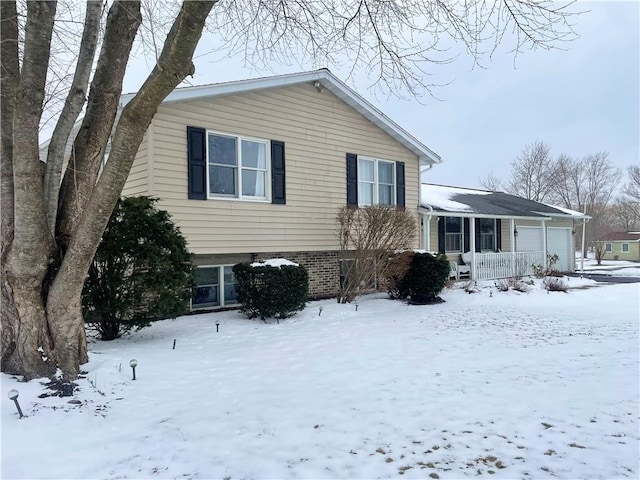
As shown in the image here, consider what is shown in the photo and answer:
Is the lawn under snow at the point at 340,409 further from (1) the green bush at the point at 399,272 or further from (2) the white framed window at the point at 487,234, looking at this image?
(2) the white framed window at the point at 487,234

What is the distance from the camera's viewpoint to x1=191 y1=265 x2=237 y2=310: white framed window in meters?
10.2

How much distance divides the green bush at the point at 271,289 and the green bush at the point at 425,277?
10.8ft

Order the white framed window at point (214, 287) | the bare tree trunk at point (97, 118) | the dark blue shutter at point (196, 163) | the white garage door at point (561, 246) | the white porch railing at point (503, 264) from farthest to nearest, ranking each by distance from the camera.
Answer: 1. the white garage door at point (561, 246)
2. the white porch railing at point (503, 264)
3. the white framed window at point (214, 287)
4. the dark blue shutter at point (196, 163)
5. the bare tree trunk at point (97, 118)

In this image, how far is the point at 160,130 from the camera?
29.7 feet

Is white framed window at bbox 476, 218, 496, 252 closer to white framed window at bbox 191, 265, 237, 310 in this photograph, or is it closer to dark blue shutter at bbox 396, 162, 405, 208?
dark blue shutter at bbox 396, 162, 405, 208

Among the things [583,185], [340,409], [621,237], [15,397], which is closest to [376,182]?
[340,409]

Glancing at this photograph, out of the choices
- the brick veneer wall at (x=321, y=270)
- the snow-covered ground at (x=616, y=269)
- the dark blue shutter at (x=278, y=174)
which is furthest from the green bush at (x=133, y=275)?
the snow-covered ground at (x=616, y=269)

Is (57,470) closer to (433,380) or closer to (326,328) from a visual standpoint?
(433,380)

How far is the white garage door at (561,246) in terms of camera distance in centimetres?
2136

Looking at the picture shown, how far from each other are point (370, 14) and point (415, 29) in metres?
0.72

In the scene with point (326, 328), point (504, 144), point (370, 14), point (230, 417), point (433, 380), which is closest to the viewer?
point (230, 417)

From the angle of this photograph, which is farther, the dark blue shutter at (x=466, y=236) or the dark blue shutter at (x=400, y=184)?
the dark blue shutter at (x=466, y=236)

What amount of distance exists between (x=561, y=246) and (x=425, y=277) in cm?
1394

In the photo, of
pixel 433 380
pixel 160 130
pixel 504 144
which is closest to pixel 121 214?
pixel 160 130
